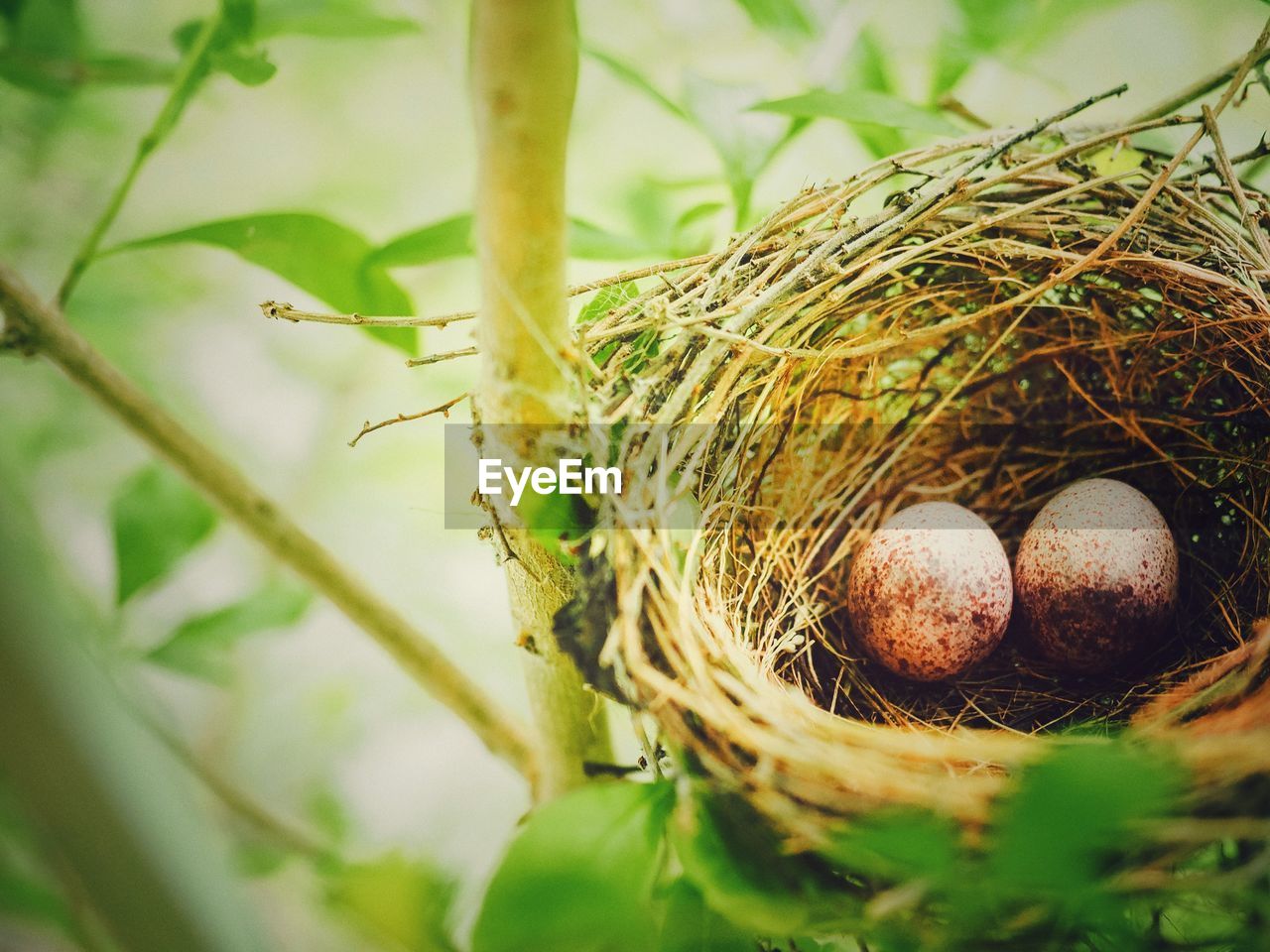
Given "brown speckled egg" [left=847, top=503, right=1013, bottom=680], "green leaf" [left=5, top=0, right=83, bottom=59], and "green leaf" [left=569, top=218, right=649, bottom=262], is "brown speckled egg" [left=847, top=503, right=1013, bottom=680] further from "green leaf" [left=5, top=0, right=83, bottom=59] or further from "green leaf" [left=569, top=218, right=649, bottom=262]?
"green leaf" [left=5, top=0, right=83, bottom=59]

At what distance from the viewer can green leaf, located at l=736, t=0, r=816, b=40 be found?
2.15 feet

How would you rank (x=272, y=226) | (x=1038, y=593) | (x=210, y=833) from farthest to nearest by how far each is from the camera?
(x=1038, y=593) < (x=272, y=226) < (x=210, y=833)

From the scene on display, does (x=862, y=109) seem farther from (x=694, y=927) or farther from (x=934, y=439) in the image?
(x=694, y=927)

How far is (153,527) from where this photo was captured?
0.69m

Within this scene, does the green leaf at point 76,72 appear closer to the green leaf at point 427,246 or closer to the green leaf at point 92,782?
the green leaf at point 427,246

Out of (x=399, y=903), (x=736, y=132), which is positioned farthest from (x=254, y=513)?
(x=736, y=132)

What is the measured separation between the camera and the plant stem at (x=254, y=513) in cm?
49

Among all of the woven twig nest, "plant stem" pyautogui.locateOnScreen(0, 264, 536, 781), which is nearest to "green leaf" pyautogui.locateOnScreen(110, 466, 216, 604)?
"plant stem" pyautogui.locateOnScreen(0, 264, 536, 781)

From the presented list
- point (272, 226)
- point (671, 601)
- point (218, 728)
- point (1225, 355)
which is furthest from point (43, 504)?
point (1225, 355)

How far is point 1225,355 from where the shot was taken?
634 millimetres

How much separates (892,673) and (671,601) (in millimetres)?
345

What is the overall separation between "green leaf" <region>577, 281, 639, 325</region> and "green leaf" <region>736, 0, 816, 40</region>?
328 millimetres

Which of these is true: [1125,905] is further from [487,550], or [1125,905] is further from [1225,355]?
[487,550]

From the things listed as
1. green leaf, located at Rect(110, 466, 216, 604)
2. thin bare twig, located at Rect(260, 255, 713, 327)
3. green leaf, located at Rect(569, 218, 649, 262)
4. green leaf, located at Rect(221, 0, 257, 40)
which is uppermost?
green leaf, located at Rect(221, 0, 257, 40)
